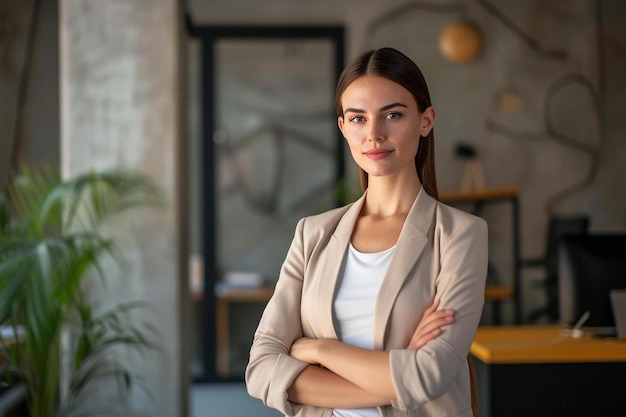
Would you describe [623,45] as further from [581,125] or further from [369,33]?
[369,33]

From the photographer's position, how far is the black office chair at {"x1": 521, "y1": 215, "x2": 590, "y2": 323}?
679 centimetres

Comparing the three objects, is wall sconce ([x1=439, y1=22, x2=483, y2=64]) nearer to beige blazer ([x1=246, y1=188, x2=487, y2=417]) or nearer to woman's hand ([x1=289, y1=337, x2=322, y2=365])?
beige blazer ([x1=246, y1=188, x2=487, y2=417])

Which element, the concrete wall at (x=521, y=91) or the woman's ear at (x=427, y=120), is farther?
the concrete wall at (x=521, y=91)

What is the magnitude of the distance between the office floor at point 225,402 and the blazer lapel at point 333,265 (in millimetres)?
4152

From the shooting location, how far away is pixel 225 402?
641cm

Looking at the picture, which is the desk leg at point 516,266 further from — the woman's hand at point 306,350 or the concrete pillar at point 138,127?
the woman's hand at point 306,350

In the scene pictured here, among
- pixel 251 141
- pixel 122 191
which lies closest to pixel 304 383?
pixel 122 191

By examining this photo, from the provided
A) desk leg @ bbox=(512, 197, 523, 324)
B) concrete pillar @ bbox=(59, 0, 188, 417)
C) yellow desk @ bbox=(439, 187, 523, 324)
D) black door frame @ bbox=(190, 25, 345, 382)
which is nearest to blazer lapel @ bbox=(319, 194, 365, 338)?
concrete pillar @ bbox=(59, 0, 188, 417)

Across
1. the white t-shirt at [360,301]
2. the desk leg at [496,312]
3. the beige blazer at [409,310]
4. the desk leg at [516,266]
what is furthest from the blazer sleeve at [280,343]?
the desk leg at [496,312]

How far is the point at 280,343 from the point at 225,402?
497 centimetres

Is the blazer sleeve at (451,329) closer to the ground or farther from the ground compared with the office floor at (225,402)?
farther from the ground

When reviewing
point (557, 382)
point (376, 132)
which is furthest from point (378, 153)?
point (557, 382)

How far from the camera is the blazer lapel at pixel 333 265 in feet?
5.14

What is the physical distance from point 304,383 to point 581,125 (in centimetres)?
634
